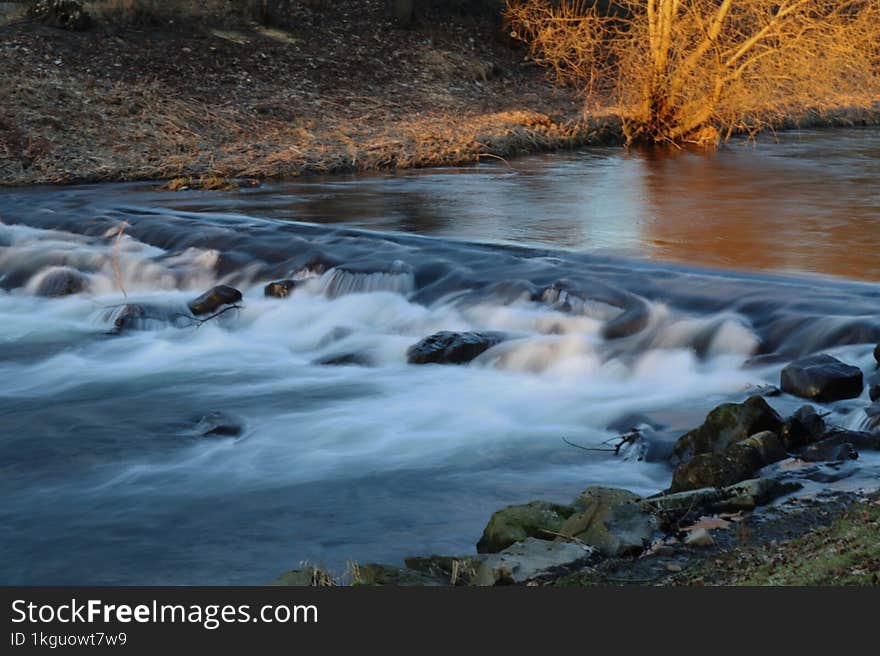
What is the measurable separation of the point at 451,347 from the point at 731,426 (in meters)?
3.44

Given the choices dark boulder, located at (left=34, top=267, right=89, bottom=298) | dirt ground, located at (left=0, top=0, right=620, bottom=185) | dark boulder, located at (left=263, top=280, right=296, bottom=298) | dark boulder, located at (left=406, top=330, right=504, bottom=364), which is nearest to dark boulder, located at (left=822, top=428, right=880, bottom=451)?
dark boulder, located at (left=406, top=330, right=504, bottom=364)

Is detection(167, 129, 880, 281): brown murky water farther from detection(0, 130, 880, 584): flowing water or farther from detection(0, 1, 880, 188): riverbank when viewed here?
detection(0, 1, 880, 188): riverbank

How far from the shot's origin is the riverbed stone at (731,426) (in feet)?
23.1

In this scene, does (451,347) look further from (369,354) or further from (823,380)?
(823,380)

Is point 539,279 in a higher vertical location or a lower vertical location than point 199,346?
higher

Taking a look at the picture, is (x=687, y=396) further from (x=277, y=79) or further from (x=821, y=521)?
(x=277, y=79)

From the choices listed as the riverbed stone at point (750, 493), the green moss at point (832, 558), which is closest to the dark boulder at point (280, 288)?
the riverbed stone at point (750, 493)

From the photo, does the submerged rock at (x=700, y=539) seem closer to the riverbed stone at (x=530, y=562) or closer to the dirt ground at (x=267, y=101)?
the riverbed stone at (x=530, y=562)

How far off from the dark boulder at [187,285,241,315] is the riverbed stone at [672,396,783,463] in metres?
6.20

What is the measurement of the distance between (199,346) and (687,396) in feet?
15.5

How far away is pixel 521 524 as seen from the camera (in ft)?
19.0

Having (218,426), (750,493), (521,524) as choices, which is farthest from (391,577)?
(218,426)

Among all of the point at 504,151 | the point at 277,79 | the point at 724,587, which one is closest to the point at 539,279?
the point at 724,587

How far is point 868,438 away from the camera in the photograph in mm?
6988
